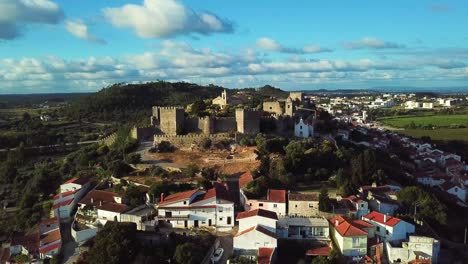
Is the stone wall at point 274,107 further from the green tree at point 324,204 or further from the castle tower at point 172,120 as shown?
the green tree at point 324,204

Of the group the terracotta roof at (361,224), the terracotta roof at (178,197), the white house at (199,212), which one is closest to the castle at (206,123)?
the terracotta roof at (178,197)

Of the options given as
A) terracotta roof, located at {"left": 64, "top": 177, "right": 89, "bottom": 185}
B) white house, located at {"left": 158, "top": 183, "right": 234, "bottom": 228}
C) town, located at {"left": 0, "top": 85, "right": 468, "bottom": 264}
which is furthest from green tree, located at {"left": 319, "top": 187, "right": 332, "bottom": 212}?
terracotta roof, located at {"left": 64, "top": 177, "right": 89, "bottom": 185}

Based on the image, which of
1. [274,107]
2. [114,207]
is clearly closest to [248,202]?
[114,207]

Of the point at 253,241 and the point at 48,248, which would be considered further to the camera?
the point at 48,248

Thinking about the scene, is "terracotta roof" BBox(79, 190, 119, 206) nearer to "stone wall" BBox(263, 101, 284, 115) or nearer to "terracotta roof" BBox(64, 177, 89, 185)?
"terracotta roof" BBox(64, 177, 89, 185)

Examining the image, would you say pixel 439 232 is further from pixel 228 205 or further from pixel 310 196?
pixel 228 205

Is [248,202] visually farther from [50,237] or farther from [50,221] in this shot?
[50,221]

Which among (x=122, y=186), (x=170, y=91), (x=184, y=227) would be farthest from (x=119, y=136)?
(x=170, y=91)
